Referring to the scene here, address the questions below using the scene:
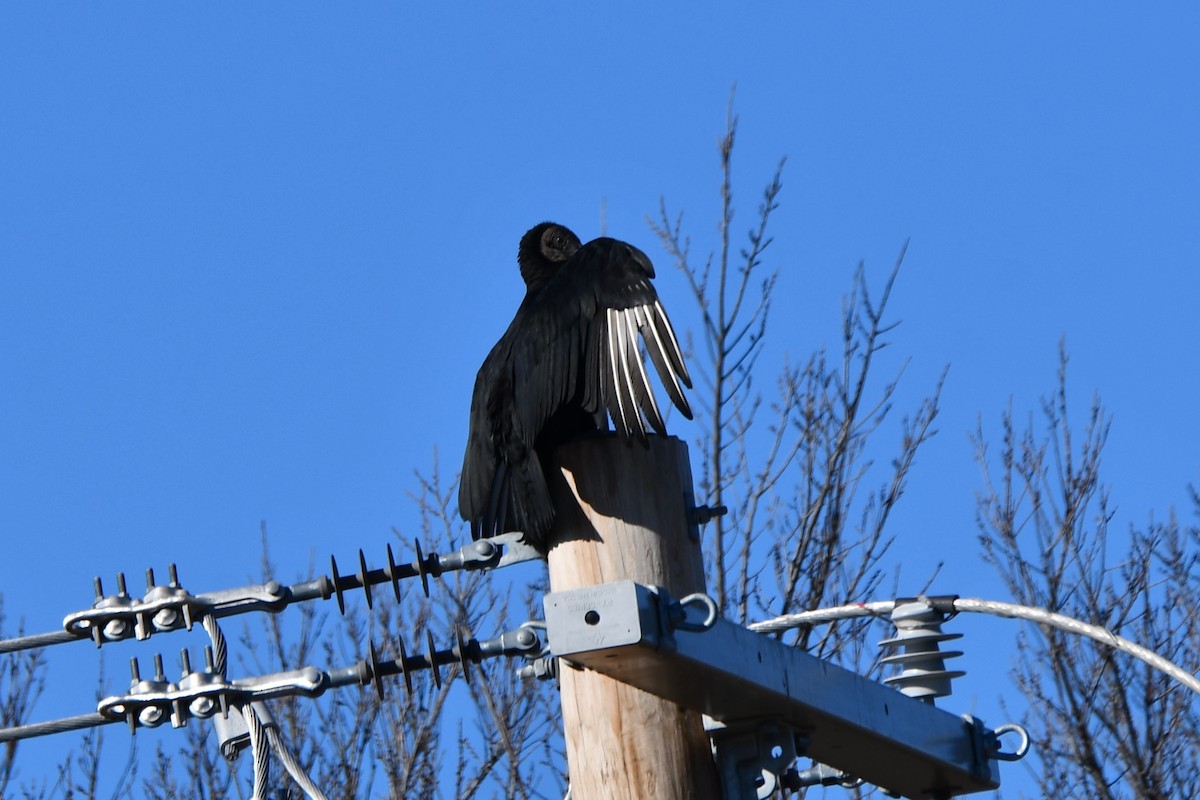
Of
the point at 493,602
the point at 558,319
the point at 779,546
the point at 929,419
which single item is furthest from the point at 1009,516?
the point at 558,319

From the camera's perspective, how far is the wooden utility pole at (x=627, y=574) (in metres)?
3.26

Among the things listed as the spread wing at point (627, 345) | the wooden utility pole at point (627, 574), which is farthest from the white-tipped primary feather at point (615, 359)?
the wooden utility pole at point (627, 574)

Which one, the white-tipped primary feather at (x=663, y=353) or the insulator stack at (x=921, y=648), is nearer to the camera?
the white-tipped primary feather at (x=663, y=353)

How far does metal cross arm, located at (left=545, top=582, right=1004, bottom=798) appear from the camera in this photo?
286 centimetres

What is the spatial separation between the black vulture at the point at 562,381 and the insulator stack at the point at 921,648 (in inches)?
30.4

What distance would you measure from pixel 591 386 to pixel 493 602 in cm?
647

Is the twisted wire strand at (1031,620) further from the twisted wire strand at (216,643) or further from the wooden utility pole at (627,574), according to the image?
the twisted wire strand at (216,643)

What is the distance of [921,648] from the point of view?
396 cm

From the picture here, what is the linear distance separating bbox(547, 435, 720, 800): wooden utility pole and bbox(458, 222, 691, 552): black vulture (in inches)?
2.4

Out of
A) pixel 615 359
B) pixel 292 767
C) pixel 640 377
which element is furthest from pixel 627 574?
pixel 292 767

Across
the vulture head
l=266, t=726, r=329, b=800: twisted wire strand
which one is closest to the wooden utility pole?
l=266, t=726, r=329, b=800: twisted wire strand

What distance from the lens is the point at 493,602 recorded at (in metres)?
10.0

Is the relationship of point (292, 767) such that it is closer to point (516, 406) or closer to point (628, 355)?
point (516, 406)

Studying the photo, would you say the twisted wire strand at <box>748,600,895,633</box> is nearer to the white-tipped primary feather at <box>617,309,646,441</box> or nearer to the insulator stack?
the insulator stack
